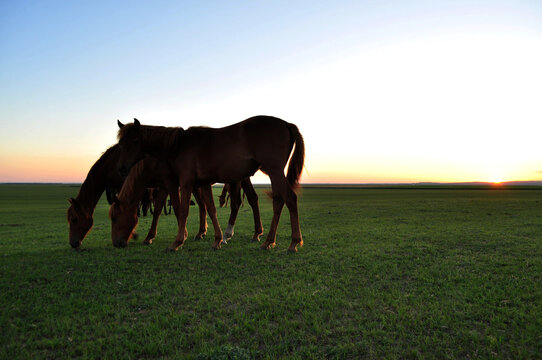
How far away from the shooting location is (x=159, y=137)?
6.67m

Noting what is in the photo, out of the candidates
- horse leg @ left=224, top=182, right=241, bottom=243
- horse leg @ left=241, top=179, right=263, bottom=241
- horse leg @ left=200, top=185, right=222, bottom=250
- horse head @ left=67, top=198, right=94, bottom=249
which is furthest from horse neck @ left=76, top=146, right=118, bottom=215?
horse leg @ left=241, top=179, right=263, bottom=241

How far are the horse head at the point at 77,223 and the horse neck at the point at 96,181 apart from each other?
8.6 inches

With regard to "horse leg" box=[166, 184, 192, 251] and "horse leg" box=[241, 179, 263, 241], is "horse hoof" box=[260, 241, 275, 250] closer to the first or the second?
"horse leg" box=[241, 179, 263, 241]

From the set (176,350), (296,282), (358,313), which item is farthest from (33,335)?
(358,313)

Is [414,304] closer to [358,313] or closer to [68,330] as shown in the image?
[358,313]

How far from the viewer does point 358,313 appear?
3.30 metres

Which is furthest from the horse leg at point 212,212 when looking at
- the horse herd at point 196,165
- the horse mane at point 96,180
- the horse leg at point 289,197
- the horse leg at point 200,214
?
the horse mane at point 96,180

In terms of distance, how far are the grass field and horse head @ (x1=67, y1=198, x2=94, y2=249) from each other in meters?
0.29

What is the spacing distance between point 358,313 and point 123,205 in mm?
5742

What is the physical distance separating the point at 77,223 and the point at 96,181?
1.11m

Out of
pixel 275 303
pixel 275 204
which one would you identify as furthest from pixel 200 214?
pixel 275 303

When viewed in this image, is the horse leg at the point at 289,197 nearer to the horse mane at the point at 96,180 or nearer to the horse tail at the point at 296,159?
the horse tail at the point at 296,159

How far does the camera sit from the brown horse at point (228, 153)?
6.28 m

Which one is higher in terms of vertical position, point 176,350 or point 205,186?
point 205,186
